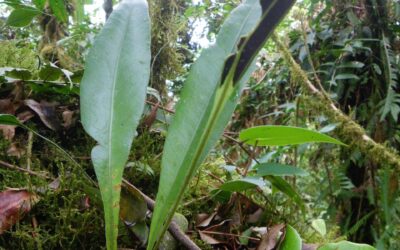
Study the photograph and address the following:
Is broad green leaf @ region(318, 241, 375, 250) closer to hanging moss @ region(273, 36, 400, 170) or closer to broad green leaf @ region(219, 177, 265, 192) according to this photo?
broad green leaf @ region(219, 177, 265, 192)

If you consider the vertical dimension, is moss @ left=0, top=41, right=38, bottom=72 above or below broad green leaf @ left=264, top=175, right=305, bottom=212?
above

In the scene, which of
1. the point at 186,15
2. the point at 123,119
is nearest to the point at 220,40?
the point at 123,119

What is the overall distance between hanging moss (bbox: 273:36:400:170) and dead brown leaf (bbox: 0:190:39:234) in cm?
83

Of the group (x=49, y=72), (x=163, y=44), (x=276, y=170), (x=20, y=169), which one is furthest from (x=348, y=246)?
(x=163, y=44)

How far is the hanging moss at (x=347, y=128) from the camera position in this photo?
0.98 meters

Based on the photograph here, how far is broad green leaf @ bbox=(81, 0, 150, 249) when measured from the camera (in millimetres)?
490

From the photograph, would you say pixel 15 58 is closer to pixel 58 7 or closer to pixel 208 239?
pixel 58 7

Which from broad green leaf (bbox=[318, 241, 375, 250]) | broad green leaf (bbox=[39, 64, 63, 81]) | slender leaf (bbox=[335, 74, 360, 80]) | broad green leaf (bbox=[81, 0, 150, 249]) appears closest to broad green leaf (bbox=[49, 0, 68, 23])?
broad green leaf (bbox=[39, 64, 63, 81])

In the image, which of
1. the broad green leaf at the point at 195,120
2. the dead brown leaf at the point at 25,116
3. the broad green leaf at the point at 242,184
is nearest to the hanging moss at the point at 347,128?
the broad green leaf at the point at 242,184

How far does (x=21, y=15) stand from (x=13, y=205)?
51 cm

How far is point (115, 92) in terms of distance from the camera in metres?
0.53

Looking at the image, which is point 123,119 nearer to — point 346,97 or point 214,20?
point 346,97

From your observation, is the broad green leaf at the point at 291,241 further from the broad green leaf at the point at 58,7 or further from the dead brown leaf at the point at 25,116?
the broad green leaf at the point at 58,7

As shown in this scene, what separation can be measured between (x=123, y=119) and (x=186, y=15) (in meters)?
0.73
